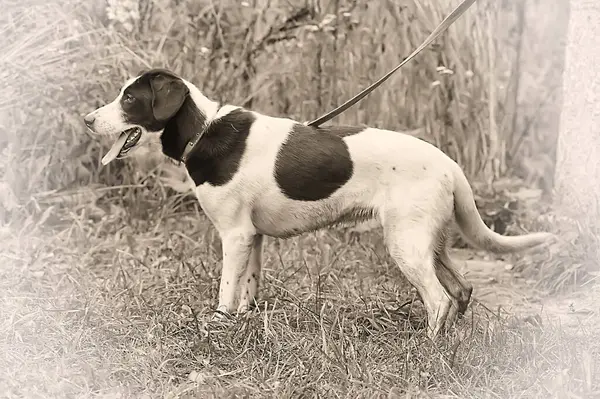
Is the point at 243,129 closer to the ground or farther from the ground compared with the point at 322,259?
farther from the ground

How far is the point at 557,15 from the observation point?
5242 mm

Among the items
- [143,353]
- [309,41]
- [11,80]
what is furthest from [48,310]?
[309,41]

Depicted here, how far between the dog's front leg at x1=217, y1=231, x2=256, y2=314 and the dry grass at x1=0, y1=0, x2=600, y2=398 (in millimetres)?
151

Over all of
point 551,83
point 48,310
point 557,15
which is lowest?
point 48,310

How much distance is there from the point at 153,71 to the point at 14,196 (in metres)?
2.52

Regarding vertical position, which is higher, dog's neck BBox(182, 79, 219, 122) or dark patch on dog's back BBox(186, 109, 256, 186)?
dog's neck BBox(182, 79, 219, 122)

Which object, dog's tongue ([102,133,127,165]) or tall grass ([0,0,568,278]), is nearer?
dog's tongue ([102,133,127,165])

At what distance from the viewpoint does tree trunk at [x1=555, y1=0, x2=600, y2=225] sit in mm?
4652

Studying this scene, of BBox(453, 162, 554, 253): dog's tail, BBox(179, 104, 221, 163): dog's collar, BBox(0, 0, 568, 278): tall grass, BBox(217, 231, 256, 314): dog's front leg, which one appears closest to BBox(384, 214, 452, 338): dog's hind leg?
BBox(453, 162, 554, 253): dog's tail

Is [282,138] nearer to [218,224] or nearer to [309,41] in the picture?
[218,224]

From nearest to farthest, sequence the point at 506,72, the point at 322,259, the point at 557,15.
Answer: the point at 322,259 → the point at 557,15 → the point at 506,72

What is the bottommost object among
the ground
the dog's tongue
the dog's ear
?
the ground

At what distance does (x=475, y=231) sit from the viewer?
12.0 feet

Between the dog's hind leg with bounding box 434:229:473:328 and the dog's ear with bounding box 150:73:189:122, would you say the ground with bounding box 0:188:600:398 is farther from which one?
the dog's ear with bounding box 150:73:189:122
